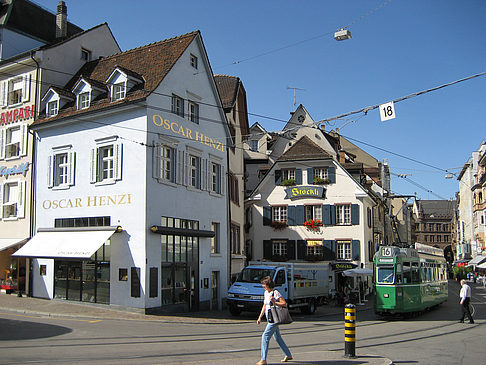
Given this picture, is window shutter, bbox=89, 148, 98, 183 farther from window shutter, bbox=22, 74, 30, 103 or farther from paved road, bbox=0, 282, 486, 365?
window shutter, bbox=22, 74, 30, 103

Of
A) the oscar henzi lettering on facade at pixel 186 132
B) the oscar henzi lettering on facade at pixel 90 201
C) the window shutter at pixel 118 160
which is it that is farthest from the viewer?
the oscar henzi lettering on facade at pixel 186 132

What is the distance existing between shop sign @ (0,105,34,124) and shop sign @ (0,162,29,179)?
2.47 m

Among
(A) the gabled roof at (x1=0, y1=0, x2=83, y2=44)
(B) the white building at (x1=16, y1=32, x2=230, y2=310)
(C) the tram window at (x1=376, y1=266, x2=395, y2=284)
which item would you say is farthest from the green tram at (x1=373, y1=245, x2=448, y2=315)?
(A) the gabled roof at (x1=0, y1=0, x2=83, y2=44)

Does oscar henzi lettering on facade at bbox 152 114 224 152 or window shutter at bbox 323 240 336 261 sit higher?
oscar henzi lettering on facade at bbox 152 114 224 152

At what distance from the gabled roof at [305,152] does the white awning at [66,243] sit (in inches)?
851

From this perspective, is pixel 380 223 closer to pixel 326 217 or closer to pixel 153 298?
pixel 326 217

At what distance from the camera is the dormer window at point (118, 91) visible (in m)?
23.4

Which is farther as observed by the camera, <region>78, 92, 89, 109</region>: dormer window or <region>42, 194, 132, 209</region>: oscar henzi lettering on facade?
<region>78, 92, 89, 109</region>: dormer window

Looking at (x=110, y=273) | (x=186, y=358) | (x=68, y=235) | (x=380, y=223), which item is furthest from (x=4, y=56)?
(x=380, y=223)

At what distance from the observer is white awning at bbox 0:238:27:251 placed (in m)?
24.9

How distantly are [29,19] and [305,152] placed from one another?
22015mm

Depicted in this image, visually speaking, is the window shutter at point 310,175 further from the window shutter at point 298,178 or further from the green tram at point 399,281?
the green tram at point 399,281

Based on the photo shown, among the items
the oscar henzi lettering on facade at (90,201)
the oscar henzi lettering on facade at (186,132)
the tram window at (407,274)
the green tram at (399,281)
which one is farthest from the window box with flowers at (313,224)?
the oscar henzi lettering on facade at (90,201)

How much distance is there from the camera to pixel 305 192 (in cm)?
4053
